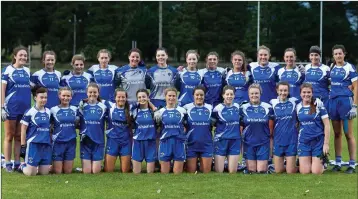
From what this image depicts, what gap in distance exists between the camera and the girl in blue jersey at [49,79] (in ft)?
27.8

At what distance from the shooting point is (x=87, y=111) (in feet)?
26.9

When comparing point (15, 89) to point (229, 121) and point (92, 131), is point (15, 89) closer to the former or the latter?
point (92, 131)

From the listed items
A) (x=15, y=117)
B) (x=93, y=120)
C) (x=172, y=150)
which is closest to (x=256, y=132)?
(x=172, y=150)

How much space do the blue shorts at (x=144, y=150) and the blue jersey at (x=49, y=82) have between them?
4.44 ft

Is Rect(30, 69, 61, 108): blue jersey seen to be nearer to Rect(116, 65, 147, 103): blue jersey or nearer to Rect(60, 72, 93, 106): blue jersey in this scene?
Rect(60, 72, 93, 106): blue jersey

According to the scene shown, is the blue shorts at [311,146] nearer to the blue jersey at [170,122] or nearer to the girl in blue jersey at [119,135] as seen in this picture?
the blue jersey at [170,122]

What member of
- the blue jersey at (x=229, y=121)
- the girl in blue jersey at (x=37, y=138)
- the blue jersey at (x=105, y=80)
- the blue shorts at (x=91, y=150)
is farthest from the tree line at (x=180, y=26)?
A: the girl in blue jersey at (x=37, y=138)

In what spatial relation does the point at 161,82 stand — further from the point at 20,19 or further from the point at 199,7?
the point at 20,19

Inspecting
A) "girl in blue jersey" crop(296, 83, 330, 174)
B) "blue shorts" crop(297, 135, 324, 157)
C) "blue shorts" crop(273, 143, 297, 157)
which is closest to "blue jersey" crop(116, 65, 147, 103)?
"blue shorts" crop(273, 143, 297, 157)

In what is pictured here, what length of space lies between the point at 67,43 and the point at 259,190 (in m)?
42.3

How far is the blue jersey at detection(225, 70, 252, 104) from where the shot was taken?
877cm

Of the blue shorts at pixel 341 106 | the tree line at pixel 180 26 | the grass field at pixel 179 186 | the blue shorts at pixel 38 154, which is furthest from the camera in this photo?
the tree line at pixel 180 26

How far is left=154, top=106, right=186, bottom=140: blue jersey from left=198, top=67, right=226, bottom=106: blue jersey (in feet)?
2.65

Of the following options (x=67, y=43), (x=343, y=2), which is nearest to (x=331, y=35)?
(x=343, y=2)
